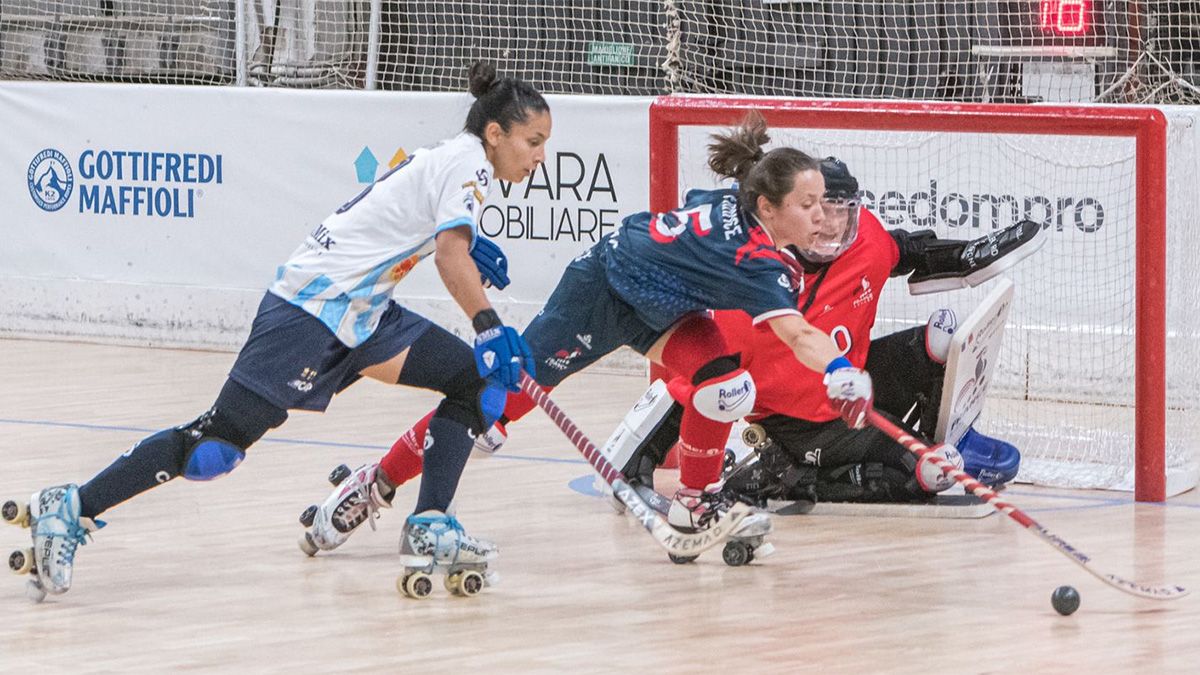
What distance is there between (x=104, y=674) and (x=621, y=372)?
17.1 feet

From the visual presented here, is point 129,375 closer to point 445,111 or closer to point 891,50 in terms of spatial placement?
point 445,111

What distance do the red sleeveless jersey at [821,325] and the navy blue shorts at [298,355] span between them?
1.50m

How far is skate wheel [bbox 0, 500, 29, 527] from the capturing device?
16.2ft

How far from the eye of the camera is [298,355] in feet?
16.3

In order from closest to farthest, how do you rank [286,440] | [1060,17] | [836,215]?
1. [836,215]
2. [286,440]
3. [1060,17]

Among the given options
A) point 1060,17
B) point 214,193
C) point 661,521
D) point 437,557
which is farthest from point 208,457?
point 214,193

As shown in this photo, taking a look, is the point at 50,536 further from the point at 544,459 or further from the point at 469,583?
the point at 544,459

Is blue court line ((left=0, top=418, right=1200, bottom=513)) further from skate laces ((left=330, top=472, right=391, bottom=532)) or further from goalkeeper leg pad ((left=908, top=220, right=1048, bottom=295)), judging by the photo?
skate laces ((left=330, top=472, right=391, bottom=532))

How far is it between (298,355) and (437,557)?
0.57 meters

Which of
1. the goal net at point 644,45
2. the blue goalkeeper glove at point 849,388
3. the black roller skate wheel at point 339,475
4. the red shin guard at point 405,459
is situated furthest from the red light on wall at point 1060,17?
the red shin guard at point 405,459

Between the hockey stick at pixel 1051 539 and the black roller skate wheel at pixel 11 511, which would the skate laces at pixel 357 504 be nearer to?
the black roller skate wheel at pixel 11 511

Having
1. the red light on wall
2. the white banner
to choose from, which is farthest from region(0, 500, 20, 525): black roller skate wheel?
the red light on wall

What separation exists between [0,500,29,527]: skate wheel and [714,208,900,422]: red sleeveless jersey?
2205mm

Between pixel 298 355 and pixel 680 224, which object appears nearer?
pixel 298 355
